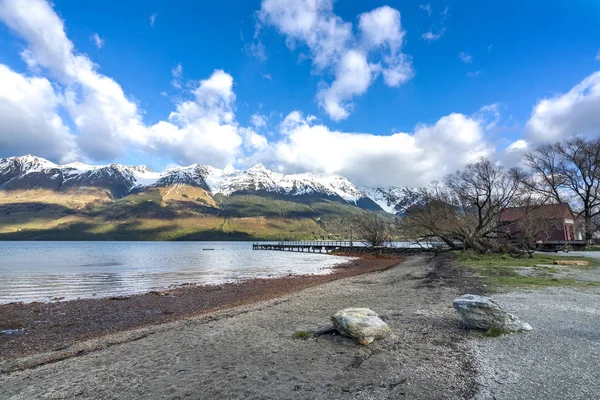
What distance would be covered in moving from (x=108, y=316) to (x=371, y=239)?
205ft

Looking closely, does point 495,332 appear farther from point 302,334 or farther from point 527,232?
point 527,232

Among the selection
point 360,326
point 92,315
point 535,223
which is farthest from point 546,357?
point 535,223

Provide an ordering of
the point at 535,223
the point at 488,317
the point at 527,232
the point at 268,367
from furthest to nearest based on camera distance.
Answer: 1. the point at 535,223
2. the point at 527,232
3. the point at 488,317
4. the point at 268,367

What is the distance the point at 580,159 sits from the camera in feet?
141

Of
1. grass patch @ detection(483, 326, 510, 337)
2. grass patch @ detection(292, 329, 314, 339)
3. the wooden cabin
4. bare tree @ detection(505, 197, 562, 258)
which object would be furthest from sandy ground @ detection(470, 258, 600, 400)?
the wooden cabin

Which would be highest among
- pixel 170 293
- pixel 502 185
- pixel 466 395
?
pixel 502 185

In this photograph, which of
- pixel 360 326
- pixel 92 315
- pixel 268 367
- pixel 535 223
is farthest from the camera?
pixel 535 223

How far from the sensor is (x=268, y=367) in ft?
22.2

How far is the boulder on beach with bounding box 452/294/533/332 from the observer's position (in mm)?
8211

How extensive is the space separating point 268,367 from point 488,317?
5680 millimetres

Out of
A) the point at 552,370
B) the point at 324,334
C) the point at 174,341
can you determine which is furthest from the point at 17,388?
the point at 552,370

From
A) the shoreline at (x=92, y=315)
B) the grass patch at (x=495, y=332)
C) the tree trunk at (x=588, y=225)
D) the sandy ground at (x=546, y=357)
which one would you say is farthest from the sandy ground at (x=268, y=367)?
the tree trunk at (x=588, y=225)

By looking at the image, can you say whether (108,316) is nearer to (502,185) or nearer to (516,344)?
(516,344)

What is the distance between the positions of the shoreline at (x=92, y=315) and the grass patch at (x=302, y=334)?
7370 millimetres
